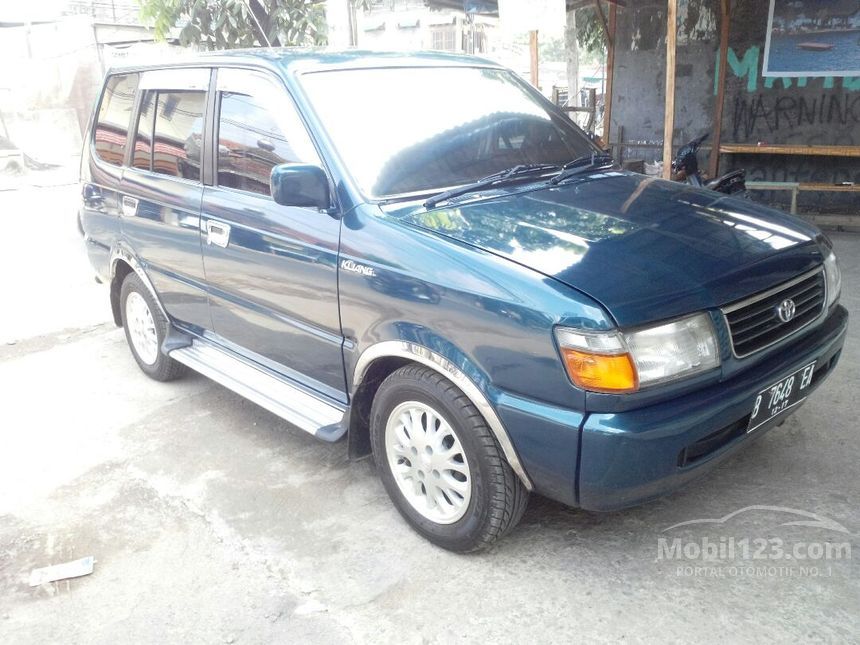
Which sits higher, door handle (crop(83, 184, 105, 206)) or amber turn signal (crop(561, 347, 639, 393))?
door handle (crop(83, 184, 105, 206))

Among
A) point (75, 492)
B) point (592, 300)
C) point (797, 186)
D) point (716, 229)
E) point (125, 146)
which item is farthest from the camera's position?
point (797, 186)

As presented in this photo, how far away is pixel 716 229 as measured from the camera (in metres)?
2.84

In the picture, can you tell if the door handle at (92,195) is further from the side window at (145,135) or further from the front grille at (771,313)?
the front grille at (771,313)

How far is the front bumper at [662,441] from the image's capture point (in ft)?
7.50

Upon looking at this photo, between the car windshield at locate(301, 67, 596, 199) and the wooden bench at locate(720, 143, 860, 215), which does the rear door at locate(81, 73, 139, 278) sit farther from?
the wooden bench at locate(720, 143, 860, 215)

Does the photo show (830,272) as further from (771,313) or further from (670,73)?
(670,73)

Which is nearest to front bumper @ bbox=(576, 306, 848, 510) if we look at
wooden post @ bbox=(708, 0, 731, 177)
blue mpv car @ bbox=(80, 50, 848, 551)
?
blue mpv car @ bbox=(80, 50, 848, 551)

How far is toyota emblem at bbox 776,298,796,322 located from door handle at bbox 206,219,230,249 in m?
2.44

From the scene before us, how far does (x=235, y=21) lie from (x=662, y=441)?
298 inches

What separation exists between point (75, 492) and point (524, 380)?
2.43 metres

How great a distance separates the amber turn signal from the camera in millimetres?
2285

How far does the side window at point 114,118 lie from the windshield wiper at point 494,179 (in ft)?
8.35

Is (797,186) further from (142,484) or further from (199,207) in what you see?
(142,484)

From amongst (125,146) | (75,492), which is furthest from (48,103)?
(75,492)
